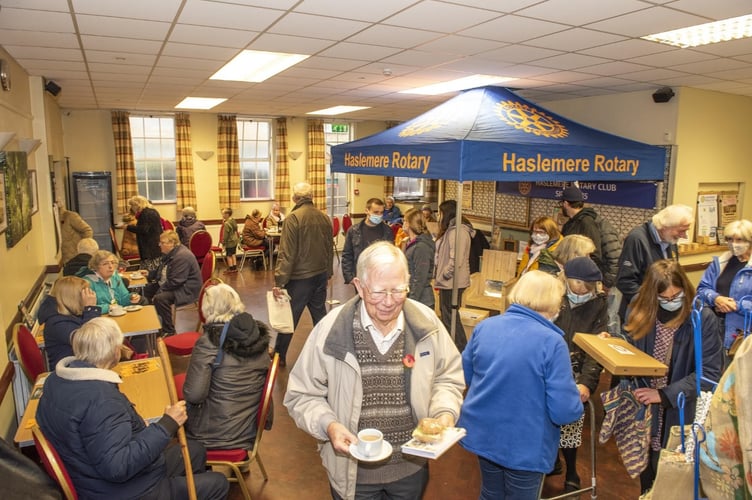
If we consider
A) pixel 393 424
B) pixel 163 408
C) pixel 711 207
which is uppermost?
pixel 711 207

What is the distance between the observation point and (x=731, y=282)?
12.4 ft

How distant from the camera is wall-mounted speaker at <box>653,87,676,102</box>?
18.8ft

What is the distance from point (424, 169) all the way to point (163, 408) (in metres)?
2.41

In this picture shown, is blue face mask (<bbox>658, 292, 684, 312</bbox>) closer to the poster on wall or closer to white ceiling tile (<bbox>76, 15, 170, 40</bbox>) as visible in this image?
white ceiling tile (<bbox>76, 15, 170, 40</bbox>)

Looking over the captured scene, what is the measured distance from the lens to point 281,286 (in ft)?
15.8

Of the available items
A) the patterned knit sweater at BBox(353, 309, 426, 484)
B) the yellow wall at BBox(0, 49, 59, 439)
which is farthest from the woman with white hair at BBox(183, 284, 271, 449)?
the yellow wall at BBox(0, 49, 59, 439)

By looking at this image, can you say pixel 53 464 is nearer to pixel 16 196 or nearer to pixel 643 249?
pixel 16 196

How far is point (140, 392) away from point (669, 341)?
2.80 m

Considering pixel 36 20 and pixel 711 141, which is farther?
pixel 711 141

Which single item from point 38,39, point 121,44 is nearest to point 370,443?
point 121,44

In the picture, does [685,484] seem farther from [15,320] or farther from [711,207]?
[711,207]

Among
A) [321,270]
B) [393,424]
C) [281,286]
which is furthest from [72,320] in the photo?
[393,424]

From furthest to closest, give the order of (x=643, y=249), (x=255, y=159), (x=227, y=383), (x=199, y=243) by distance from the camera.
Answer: (x=255, y=159), (x=199, y=243), (x=643, y=249), (x=227, y=383)

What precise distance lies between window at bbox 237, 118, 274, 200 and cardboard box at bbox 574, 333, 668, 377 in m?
9.69
